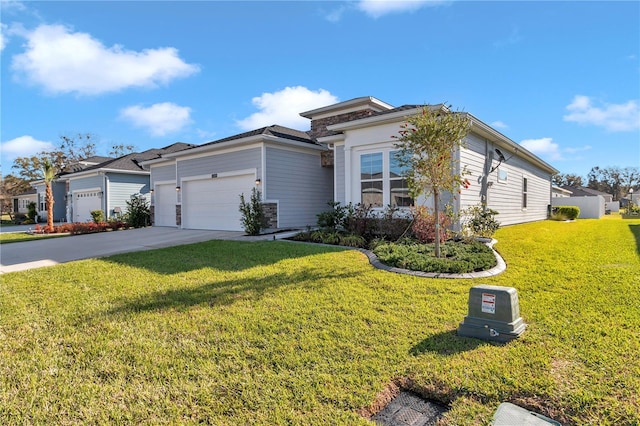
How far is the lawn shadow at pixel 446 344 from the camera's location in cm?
301

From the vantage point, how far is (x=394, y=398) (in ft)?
7.99

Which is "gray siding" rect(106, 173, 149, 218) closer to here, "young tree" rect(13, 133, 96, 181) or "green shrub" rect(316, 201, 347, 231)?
"green shrub" rect(316, 201, 347, 231)

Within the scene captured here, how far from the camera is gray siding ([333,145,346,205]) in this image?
11.4m

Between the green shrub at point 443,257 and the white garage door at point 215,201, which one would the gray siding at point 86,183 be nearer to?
the white garage door at point 215,201

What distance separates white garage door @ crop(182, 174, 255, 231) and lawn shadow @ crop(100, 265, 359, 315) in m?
7.97

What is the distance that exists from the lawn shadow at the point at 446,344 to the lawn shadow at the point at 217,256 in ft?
13.2

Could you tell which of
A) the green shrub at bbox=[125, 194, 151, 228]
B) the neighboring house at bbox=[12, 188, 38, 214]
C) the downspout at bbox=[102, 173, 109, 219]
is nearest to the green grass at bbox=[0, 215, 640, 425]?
the green shrub at bbox=[125, 194, 151, 228]

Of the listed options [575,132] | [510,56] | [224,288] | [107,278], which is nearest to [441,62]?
[510,56]

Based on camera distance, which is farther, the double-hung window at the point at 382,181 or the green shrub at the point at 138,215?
the green shrub at the point at 138,215

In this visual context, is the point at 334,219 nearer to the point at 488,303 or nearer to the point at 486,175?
the point at 486,175

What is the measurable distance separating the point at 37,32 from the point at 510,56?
46.0 ft

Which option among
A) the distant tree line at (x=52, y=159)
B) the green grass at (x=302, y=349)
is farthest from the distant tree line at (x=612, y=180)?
the distant tree line at (x=52, y=159)

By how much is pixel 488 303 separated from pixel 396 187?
707 centimetres

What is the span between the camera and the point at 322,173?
14.9 metres
